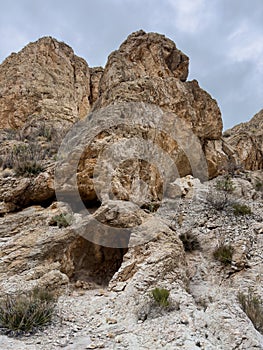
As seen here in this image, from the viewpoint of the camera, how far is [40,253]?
6.93 m

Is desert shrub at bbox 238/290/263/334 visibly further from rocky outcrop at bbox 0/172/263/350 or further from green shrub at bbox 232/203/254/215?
green shrub at bbox 232/203/254/215

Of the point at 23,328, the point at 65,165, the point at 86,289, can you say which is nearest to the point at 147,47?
the point at 65,165

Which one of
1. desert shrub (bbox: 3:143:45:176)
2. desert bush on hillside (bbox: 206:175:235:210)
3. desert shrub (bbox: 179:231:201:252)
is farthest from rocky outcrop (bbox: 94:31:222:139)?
desert shrub (bbox: 179:231:201:252)

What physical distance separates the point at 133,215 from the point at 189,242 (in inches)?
85.4

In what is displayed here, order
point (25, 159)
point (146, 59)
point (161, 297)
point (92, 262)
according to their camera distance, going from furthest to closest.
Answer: point (146, 59) → point (25, 159) → point (92, 262) → point (161, 297)

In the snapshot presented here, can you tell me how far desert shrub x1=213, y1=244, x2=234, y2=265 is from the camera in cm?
753

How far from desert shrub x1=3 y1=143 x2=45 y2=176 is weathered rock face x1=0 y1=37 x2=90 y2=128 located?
5218 mm

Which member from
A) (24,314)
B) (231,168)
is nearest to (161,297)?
(24,314)

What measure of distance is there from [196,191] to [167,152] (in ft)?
7.16

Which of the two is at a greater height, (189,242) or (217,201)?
(217,201)

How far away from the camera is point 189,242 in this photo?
27.8ft

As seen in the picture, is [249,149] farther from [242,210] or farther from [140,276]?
[140,276]

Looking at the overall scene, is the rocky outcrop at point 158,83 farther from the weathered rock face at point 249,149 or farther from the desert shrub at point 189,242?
the desert shrub at point 189,242

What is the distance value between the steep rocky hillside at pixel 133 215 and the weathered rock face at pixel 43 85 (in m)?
0.13
